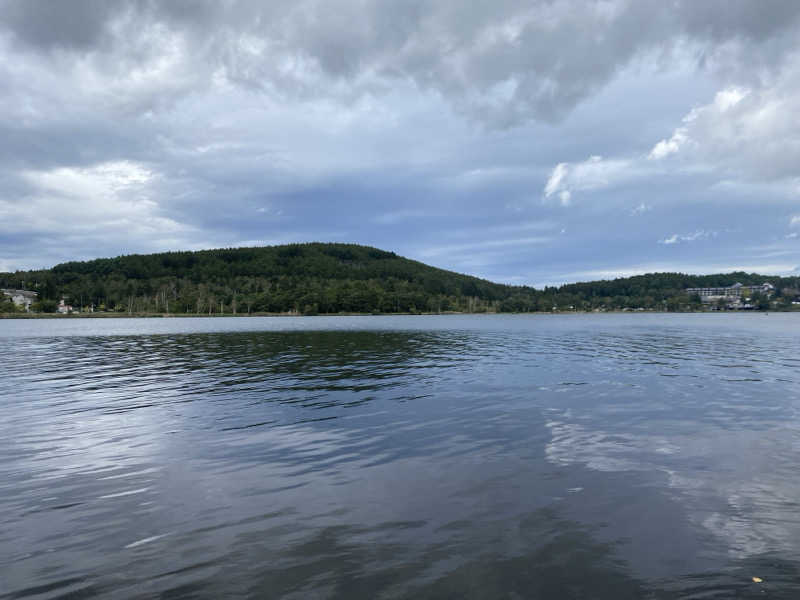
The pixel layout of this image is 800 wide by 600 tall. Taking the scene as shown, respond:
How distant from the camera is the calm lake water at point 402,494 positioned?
9625 mm

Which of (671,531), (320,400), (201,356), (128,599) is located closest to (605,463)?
(671,531)

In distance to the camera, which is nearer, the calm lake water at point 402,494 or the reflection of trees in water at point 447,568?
the reflection of trees in water at point 447,568

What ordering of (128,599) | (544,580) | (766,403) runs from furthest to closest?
(766,403) → (544,580) → (128,599)

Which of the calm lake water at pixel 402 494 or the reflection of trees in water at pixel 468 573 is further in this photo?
the calm lake water at pixel 402 494

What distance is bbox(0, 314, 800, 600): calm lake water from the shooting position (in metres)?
9.62

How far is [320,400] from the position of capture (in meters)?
29.8

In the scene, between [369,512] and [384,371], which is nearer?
[369,512]

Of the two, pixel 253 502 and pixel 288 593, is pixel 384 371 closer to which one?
pixel 253 502

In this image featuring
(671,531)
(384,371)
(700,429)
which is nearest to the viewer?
(671,531)

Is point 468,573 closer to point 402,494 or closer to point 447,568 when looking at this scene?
point 447,568

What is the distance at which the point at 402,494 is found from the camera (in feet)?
46.9

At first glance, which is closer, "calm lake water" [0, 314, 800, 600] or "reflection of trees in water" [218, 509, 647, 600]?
"reflection of trees in water" [218, 509, 647, 600]

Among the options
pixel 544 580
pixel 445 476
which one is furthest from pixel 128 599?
pixel 445 476

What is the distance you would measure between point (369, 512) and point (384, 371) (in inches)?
1237
